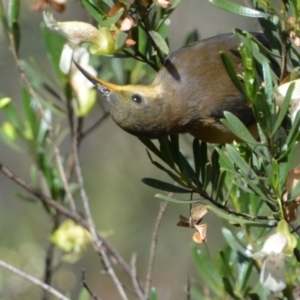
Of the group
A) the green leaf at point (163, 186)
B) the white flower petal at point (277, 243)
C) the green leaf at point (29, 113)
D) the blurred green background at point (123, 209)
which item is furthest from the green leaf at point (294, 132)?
the blurred green background at point (123, 209)

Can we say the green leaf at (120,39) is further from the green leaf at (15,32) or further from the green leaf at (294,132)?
the green leaf at (15,32)

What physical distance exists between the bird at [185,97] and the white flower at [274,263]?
2.07 ft

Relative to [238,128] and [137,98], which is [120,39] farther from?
Answer: [137,98]

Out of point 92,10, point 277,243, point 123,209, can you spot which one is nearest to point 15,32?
point 92,10

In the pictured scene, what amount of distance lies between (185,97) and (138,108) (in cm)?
16

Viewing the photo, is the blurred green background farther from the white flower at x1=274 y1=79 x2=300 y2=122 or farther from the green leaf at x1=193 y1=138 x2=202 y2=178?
the white flower at x1=274 y1=79 x2=300 y2=122

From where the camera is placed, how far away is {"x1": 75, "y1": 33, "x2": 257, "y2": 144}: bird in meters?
1.87

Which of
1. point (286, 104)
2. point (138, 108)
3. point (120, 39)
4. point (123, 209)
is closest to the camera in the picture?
point (286, 104)

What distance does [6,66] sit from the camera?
18.8ft

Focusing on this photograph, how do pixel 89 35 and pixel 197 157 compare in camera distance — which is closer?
pixel 89 35

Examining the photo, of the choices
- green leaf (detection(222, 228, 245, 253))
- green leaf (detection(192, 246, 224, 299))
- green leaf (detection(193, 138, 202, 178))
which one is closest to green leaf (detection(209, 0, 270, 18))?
green leaf (detection(193, 138, 202, 178))

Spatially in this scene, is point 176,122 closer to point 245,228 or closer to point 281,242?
point 245,228

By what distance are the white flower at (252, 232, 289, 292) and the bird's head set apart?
26.0 inches

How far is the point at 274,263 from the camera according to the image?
3.94 ft
